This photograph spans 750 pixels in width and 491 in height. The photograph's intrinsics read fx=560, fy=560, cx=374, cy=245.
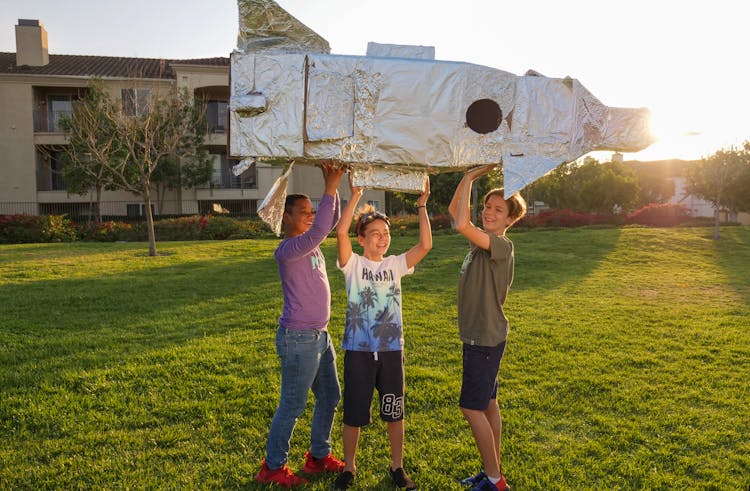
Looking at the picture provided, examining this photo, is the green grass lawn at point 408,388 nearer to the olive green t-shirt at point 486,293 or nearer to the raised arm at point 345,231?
the olive green t-shirt at point 486,293

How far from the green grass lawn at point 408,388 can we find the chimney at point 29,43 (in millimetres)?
20901

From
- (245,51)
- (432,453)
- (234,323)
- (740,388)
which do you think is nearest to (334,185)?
(245,51)

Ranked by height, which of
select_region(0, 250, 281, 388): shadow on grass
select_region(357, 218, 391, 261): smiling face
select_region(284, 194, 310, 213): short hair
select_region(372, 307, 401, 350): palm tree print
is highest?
select_region(284, 194, 310, 213): short hair

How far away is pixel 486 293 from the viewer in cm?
304

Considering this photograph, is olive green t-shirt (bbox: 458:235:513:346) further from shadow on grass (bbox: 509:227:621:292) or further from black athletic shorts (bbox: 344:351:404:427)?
shadow on grass (bbox: 509:227:621:292)

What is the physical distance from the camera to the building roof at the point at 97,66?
25.4 metres

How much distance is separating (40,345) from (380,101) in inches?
202

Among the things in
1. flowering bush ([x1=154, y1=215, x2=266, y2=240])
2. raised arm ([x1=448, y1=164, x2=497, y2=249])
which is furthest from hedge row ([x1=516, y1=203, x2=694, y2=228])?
raised arm ([x1=448, y1=164, x2=497, y2=249])

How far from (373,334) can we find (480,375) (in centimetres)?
62

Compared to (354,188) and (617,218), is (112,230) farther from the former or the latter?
(617,218)

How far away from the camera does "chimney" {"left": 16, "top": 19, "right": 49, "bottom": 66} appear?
2594 cm

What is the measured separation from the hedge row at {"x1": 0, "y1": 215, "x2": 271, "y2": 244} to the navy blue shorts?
1702 cm

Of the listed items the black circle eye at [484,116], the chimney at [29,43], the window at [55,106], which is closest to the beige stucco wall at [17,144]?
the window at [55,106]

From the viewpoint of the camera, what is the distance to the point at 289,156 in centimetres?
253
